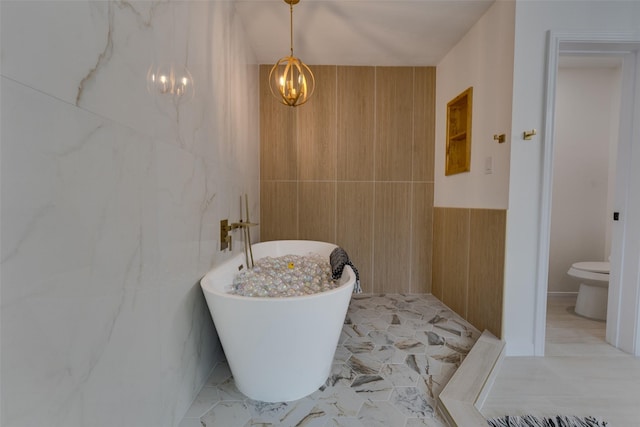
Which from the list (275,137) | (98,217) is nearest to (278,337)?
(98,217)

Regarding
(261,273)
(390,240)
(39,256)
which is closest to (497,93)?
(390,240)

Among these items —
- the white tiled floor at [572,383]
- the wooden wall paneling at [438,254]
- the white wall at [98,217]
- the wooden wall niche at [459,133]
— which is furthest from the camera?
the wooden wall paneling at [438,254]

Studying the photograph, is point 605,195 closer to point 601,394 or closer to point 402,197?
point 402,197

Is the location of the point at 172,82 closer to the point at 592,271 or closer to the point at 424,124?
the point at 424,124

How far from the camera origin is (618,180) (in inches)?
80.5

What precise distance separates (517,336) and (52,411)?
2.31m

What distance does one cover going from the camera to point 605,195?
3.11 metres

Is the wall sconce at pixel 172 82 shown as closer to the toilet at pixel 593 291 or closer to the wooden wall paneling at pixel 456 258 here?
the wooden wall paneling at pixel 456 258

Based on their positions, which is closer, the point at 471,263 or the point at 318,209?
the point at 471,263

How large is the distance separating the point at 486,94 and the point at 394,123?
1.01 metres

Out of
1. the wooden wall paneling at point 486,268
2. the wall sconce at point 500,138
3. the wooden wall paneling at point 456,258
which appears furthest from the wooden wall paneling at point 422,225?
the wall sconce at point 500,138

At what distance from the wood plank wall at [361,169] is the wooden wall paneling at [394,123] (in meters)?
0.01

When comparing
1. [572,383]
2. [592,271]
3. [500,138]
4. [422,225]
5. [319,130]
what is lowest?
[572,383]

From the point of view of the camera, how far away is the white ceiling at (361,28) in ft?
6.93
